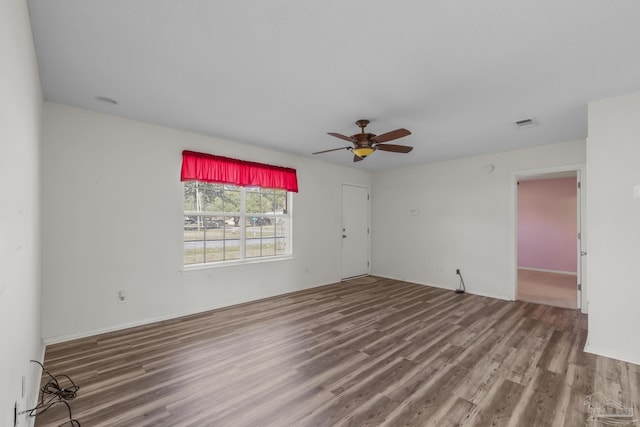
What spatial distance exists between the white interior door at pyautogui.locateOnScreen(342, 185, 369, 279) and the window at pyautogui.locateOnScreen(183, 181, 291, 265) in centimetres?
157

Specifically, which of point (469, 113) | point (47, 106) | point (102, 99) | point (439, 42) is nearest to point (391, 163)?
point (469, 113)

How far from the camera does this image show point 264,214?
196 inches

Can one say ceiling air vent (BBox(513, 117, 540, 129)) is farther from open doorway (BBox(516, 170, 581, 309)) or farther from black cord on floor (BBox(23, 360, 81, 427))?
black cord on floor (BBox(23, 360, 81, 427))

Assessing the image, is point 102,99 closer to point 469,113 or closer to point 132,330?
point 132,330

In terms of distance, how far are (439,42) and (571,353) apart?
3.27 meters

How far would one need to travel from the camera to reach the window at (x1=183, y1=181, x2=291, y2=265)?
4156 millimetres

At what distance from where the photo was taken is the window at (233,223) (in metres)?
4.16

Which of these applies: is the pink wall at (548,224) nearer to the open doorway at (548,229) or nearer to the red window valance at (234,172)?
the open doorway at (548,229)

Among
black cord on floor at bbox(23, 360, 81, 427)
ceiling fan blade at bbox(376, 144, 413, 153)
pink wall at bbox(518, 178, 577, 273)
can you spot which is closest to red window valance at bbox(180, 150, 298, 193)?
ceiling fan blade at bbox(376, 144, 413, 153)

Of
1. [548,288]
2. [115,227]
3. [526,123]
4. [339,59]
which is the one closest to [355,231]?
[526,123]

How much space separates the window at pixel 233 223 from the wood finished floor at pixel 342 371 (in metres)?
0.96

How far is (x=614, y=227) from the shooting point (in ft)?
9.34

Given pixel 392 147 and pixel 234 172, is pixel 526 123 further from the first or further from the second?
pixel 234 172

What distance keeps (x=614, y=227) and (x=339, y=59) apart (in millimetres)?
3136
